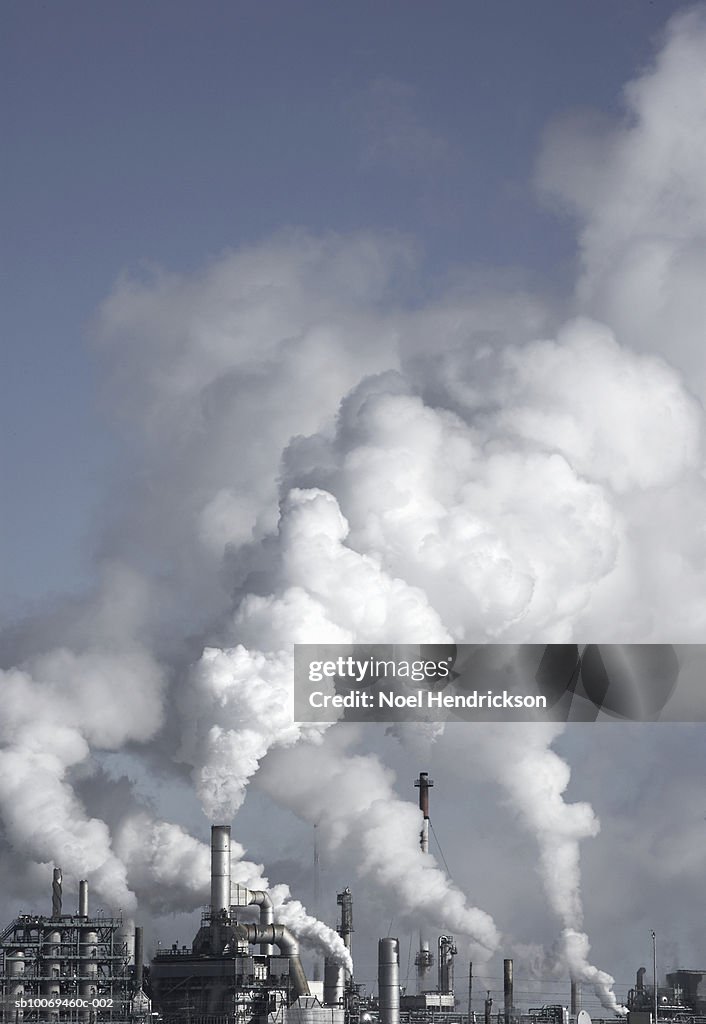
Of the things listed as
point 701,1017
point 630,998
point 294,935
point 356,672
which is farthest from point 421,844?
point 630,998

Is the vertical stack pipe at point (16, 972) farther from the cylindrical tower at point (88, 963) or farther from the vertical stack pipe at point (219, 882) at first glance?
the vertical stack pipe at point (219, 882)

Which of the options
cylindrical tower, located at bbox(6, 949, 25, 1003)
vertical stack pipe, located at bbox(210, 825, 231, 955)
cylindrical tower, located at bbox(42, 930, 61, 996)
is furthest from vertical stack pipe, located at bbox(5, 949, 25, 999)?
vertical stack pipe, located at bbox(210, 825, 231, 955)

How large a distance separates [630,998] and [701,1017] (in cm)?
1869

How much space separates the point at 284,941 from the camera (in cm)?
12756

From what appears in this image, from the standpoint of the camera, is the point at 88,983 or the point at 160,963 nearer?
the point at 88,983

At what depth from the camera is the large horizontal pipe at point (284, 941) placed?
125 m

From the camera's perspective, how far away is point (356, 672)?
120438 millimetres

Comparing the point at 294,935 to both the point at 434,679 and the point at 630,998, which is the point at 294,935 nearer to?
the point at 434,679

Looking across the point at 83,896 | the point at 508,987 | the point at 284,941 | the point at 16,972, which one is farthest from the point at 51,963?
the point at 508,987

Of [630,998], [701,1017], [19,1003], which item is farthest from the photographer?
[630,998]

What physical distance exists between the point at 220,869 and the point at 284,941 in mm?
7773

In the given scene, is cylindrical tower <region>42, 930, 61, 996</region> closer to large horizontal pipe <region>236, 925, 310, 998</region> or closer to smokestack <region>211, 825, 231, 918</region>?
smokestack <region>211, 825, 231, 918</region>

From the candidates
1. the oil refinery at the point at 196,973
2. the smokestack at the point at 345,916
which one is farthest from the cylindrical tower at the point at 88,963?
the smokestack at the point at 345,916

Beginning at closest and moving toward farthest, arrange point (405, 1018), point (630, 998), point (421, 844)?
point (421, 844)
point (405, 1018)
point (630, 998)
